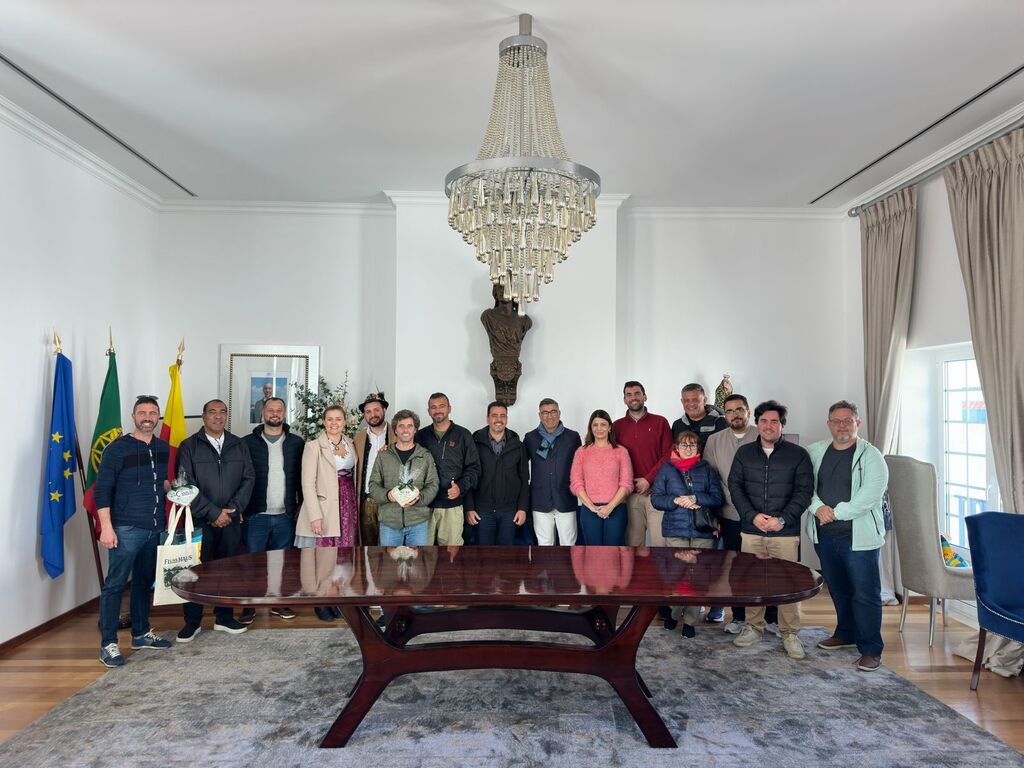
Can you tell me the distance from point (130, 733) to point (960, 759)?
137 inches

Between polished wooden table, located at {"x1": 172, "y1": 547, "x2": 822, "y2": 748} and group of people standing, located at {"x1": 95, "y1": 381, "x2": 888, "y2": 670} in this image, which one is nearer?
polished wooden table, located at {"x1": 172, "y1": 547, "x2": 822, "y2": 748}

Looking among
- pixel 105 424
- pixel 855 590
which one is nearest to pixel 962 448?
pixel 855 590

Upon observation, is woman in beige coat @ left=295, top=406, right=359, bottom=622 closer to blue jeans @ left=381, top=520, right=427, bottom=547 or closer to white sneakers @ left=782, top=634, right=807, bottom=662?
blue jeans @ left=381, top=520, right=427, bottom=547

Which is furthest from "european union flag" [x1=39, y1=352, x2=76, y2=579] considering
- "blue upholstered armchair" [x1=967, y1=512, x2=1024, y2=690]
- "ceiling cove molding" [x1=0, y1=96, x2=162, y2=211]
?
"blue upholstered armchair" [x1=967, y1=512, x2=1024, y2=690]

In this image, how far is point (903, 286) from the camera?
530 cm

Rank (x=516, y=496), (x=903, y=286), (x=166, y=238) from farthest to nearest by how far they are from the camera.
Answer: (x=166, y=238) < (x=903, y=286) < (x=516, y=496)

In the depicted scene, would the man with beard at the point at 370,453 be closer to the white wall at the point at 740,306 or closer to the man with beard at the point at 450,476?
the man with beard at the point at 450,476

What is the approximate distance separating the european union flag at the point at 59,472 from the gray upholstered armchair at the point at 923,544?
528 centimetres

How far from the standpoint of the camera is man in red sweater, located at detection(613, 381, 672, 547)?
4.92 m

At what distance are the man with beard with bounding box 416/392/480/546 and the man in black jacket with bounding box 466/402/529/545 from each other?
0.08 meters

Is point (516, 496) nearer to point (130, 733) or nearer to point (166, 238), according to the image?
point (130, 733)

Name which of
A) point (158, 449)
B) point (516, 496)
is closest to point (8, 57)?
point (158, 449)

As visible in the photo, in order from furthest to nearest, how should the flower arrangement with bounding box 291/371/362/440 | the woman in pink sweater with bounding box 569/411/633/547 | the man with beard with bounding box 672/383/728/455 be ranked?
the flower arrangement with bounding box 291/371/362/440
the man with beard with bounding box 672/383/728/455
the woman in pink sweater with bounding box 569/411/633/547

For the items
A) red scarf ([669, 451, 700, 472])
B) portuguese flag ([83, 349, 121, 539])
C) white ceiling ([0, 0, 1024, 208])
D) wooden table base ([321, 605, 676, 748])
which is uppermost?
white ceiling ([0, 0, 1024, 208])
